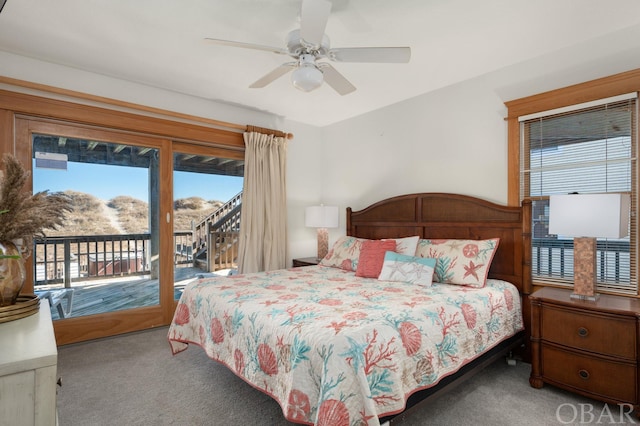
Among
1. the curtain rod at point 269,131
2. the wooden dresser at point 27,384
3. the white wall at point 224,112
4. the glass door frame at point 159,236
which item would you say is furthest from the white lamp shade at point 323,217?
the wooden dresser at point 27,384

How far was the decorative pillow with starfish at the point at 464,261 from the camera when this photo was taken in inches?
99.4

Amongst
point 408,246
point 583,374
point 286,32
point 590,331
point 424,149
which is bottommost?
point 583,374

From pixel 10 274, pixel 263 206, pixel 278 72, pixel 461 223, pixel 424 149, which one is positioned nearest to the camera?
pixel 10 274

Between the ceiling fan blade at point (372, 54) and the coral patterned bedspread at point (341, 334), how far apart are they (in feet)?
4.96

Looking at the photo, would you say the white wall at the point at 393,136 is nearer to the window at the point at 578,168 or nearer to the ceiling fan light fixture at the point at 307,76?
the window at the point at 578,168

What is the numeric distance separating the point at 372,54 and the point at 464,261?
1718mm

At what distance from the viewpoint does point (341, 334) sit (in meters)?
1.44

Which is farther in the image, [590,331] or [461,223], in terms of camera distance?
[461,223]

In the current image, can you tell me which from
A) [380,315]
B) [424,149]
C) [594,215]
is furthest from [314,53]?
[594,215]

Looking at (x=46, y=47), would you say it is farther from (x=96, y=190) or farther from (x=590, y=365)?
(x=590, y=365)

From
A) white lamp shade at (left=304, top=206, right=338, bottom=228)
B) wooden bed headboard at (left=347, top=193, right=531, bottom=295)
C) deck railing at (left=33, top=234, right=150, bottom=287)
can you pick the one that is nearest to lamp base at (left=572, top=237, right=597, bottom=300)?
wooden bed headboard at (left=347, top=193, right=531, bottom=295)

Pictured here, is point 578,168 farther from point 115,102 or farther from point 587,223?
point 115,102

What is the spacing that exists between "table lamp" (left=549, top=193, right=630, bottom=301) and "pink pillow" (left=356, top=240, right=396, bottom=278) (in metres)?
1.28

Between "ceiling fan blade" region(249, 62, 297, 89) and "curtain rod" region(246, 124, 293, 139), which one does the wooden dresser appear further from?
"curtain rod" region(246, 124, 293, 139)
